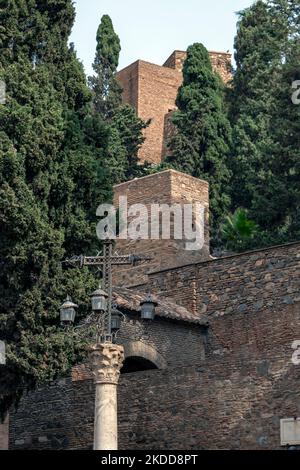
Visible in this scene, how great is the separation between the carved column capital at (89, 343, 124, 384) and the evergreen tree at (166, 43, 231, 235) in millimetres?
18491

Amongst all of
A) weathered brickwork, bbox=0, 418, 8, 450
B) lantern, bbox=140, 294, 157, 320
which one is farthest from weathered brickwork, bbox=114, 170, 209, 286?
lantern, bbox=140, 294, 157, 320

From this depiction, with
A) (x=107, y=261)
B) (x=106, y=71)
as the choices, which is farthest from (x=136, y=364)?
(x=106, y=71)

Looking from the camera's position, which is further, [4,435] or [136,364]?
[136,364]

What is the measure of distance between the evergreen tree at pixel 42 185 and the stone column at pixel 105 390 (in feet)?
9.89

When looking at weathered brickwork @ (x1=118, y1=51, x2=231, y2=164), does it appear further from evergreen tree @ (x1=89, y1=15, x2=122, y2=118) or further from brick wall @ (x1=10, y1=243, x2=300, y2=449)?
brick wall @ (x1=10, y1=243, x2=300, y2=449)

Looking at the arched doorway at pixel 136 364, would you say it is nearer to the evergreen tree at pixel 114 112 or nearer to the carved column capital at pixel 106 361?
the carved column capital at pixel 106 361

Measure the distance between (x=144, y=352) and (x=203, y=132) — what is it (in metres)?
15.2

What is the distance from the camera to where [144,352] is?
23.1 m

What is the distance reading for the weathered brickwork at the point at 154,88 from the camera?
1950 inches

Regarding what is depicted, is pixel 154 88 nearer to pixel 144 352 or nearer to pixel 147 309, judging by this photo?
pixel 144 352

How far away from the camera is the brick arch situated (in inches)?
898

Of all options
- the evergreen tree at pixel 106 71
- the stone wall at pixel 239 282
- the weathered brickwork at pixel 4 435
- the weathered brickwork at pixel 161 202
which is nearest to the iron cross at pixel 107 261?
the weathered brickwork at pixel 4 435

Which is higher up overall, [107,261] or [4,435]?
[107,261]
